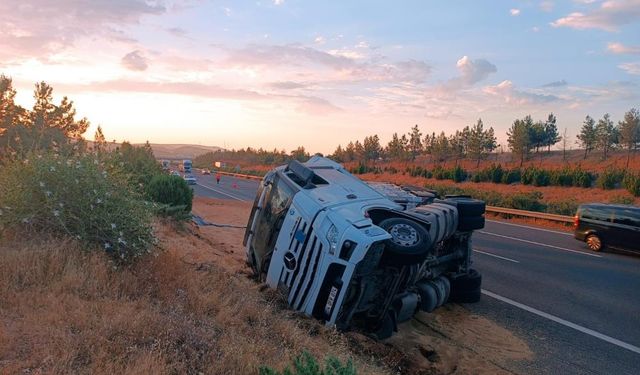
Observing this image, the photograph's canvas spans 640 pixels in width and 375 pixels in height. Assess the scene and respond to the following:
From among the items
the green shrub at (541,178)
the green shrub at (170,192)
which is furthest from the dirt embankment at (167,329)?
the green shrub at (541,178)

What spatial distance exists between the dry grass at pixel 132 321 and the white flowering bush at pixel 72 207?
0.26m

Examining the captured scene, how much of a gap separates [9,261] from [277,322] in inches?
112

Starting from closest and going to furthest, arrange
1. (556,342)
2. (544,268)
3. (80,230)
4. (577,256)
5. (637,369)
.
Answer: (80,230) < (637,369) < (556,342) < (544,268) < (577,256)

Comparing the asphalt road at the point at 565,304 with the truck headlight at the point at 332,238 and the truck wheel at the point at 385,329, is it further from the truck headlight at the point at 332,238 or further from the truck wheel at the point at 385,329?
the truck headlight at the point at 332,238

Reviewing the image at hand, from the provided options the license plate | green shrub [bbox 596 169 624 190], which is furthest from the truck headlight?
green shrub [bbox 596 169 624 190]

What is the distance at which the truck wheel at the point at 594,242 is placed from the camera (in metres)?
15.8

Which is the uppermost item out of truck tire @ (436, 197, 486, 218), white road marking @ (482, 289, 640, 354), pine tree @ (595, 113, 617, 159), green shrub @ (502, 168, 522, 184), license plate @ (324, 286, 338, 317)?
pine tree @ (595, 113, 617, 159)

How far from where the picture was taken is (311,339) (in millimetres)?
5711

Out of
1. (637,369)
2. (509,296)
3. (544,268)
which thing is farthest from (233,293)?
(544,268)

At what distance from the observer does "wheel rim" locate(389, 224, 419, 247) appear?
644 centimetres

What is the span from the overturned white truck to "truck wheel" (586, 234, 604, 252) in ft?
30.2

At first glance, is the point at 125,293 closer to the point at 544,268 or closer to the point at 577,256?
the point at 544,268

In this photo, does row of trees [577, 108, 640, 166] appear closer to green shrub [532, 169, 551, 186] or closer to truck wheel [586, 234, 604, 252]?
green shrub [532, 169, 551, 186]

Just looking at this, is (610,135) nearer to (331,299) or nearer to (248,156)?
(331,299)
